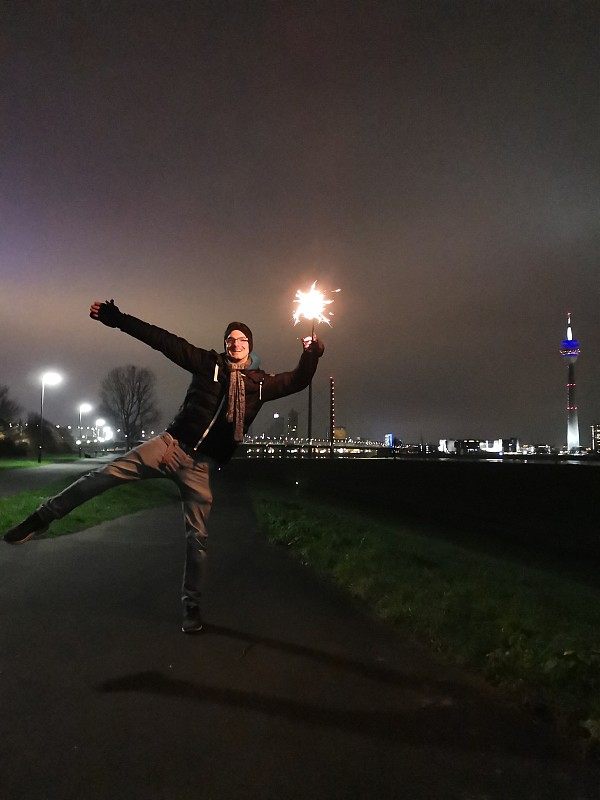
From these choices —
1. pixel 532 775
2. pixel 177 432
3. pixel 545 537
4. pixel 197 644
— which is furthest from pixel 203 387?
pixel 545 537

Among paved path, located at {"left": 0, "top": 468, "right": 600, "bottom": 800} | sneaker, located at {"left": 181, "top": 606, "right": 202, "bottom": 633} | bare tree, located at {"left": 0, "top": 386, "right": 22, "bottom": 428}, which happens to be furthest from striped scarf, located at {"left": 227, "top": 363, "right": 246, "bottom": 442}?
bare tree, located at {"left": 0, "top": 386, "right": 22, "bottom": 428}

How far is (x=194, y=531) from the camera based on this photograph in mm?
5758

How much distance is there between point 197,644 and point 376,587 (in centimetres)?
279

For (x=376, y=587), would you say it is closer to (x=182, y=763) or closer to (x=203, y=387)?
(x=203, y=387)

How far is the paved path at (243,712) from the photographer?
3.23 m

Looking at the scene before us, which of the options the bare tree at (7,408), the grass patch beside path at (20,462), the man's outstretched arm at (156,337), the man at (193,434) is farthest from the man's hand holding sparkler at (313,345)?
the bare tree at (7,408)

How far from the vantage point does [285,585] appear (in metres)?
8.18

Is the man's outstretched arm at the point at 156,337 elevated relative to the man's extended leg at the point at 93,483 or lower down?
elevated

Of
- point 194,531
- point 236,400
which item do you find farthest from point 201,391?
point 194,531

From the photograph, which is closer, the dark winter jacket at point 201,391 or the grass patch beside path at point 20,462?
the dark winter jacket at point 201,391

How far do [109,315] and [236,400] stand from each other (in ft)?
4.02

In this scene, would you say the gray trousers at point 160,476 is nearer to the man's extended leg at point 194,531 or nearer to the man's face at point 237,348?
the man's extended leg at point 194,531

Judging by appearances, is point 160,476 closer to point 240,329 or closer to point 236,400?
point 236,400

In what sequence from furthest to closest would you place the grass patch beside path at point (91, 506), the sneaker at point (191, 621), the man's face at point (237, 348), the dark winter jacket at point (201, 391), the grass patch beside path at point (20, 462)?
the grass patch beside path at point (20, 462), the grass patch beside path at point (91, 506), the sneaker at point (191, 621), the man's face at point (237, 348), the dark winter jacket at point (201, 391)
